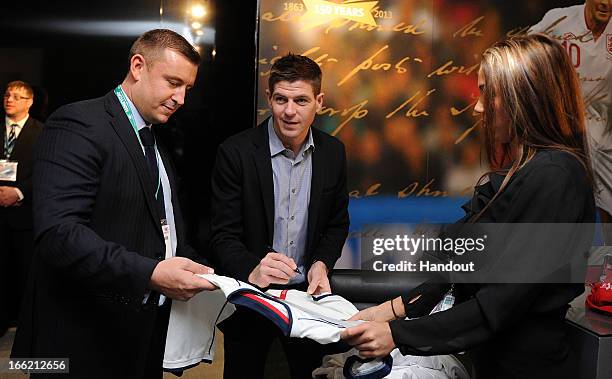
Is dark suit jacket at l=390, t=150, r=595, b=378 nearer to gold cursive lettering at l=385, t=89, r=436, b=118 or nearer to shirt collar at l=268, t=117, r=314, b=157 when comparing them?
shirt collar at l=268, t=117, r=314, b=157

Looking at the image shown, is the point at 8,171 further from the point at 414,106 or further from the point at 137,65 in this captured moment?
the point at 414,106

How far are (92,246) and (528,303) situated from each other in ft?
3.20

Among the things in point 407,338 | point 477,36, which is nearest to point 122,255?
point 407,338

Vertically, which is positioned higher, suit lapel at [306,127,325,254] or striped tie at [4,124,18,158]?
striped tie at [4,124,18,158]

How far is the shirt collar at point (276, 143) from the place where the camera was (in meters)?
2.18

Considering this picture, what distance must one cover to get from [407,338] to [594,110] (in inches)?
120

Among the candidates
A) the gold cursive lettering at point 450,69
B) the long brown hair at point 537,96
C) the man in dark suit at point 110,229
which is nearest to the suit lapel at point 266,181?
the man in dark suit at point 110,229

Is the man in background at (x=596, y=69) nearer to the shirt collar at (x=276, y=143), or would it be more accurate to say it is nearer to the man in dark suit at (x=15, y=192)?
the shirt collar at (x=276, y=143)

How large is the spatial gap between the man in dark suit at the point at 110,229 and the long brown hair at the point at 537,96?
0.81 metres

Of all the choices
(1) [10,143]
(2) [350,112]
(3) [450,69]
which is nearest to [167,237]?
(2) [350,112]

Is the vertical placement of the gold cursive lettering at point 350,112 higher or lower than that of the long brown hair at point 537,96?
higher

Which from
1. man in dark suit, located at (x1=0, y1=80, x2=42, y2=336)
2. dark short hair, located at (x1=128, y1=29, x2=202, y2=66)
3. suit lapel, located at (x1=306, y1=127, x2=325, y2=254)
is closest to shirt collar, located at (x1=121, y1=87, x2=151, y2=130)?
dark short hair, located at (x1=128, y1=29, x2=202, y2=66)

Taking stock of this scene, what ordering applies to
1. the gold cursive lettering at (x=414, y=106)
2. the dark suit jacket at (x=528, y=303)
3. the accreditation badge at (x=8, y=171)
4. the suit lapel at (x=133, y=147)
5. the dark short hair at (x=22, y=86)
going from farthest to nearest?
the gold cursive lettering at (x=414, y=106)
the dark short hair at (x=22, y=86)
the accreditation badge at (x=8, y=171)
the suit lapel at (x=133, y=147)
the dark suit jacket at (x=528, y=303)

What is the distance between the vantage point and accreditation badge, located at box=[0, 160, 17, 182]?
3537 mm
